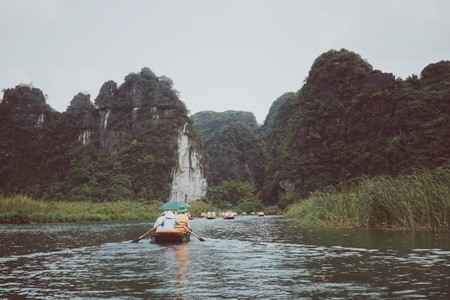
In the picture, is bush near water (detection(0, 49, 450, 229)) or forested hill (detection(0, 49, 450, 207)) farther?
forested hill (detection(0, 49, 450, 207))

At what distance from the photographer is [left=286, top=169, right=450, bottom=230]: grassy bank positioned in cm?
1460

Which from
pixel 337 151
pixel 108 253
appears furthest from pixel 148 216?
pixel 108 253

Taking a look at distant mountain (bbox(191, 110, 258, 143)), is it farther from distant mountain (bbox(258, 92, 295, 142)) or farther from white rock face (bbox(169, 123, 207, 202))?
white rock face (bbox(169, 123, 207, 202))

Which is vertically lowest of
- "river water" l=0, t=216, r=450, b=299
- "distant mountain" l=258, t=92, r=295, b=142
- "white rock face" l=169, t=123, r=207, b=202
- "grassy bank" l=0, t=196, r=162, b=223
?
"river water" l=0, t=216, r=450, b=299

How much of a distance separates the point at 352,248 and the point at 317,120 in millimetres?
63257

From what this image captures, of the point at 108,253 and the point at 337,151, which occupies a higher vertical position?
the point at 337,151

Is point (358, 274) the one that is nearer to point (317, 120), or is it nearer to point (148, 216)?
point (148, 216)

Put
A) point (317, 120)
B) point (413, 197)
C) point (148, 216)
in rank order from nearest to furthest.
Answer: point (413, 197)
point (148, 216)
point (317, 120)

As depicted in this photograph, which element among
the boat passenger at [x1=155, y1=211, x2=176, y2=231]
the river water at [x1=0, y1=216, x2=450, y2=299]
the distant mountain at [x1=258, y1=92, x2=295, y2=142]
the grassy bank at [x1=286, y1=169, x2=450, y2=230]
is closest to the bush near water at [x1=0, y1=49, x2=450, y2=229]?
the boat passenger at [x1=155, y1=211, x2=176, y2=231]

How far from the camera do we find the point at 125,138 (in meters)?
82.0

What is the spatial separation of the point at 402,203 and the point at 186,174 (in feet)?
225

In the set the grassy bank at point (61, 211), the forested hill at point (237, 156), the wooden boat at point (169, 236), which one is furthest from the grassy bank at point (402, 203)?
the forested hill at point (237, 156)

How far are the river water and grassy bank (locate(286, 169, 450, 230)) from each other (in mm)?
1538

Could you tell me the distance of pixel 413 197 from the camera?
1514cm
